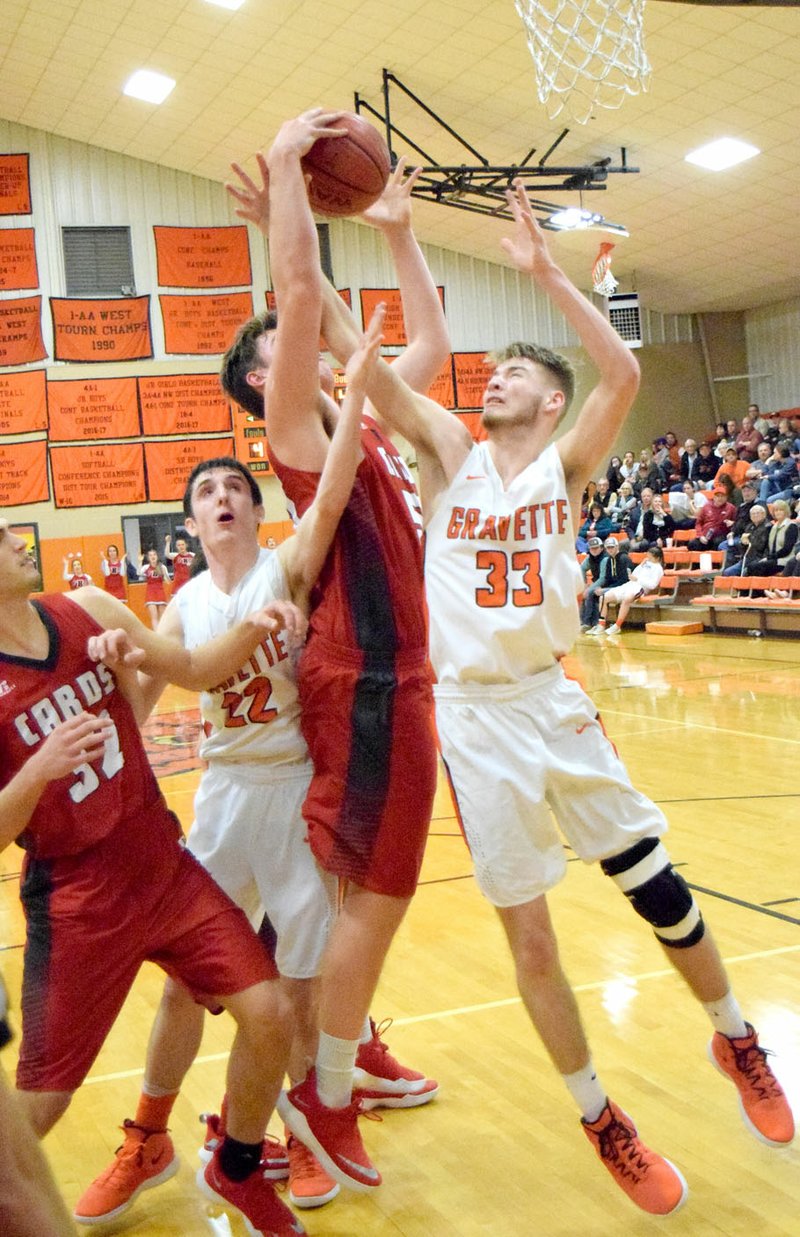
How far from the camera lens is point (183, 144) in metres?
19.0

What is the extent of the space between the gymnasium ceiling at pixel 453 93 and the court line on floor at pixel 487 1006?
10.8 meters

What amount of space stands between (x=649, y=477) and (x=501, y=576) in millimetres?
17793

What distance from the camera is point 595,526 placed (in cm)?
1903

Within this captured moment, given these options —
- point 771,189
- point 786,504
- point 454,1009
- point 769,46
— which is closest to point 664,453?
point 771,189

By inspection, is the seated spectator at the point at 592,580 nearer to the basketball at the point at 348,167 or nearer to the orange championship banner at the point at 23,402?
the orange championship banner at the point at 23,402

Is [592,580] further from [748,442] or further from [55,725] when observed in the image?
[55,725]

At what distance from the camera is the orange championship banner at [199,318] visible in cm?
1977

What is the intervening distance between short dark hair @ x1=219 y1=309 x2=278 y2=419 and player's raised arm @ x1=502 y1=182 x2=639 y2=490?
681 mm

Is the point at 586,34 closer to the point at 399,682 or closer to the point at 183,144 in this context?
the point at 183,144

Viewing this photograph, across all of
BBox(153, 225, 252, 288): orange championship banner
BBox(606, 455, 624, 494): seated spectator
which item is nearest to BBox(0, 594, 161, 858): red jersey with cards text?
BBox(153, 225, 252, 288): orange championship banner

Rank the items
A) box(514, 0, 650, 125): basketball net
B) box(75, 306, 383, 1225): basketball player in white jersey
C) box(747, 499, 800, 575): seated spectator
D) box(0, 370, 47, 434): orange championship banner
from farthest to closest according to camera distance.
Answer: box(0, 370, 47, 434): orange championship banner → box(747, 499, 800, 575): seated spectator → box(514, 0, 650, 125): basketball net → box(75, 306, 383, 1225): basketball player in white jersey

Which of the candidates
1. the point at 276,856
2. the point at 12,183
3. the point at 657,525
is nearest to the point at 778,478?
the point at 657,525

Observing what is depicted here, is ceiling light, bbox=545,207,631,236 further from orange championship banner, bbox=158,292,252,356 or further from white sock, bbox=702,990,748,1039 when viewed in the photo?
white sock, bbox=702,990,748,1039

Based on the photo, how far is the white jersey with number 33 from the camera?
9.09 ft
